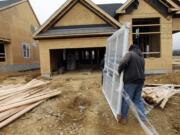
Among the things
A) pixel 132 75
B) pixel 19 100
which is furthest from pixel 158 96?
pixel 19 100

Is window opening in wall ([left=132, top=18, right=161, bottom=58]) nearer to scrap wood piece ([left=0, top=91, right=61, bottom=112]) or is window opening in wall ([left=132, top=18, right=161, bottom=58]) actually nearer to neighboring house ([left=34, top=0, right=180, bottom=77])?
neighboring house ([left=34, top=0, right=180, bottom=77])

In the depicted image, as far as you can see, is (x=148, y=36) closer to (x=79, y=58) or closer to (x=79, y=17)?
(x=79, y=17)

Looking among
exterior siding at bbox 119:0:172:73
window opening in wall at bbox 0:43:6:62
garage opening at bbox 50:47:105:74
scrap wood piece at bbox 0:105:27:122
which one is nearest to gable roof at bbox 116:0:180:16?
exterior siding at bbox 119:0:172:73

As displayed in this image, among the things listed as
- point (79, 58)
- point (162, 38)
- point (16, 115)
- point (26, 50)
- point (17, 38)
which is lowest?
point (16, 115)

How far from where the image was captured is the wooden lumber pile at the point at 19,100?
677cm

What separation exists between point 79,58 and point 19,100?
48.5 ft

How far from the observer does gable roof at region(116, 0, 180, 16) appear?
15.3 metres

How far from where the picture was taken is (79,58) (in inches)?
875

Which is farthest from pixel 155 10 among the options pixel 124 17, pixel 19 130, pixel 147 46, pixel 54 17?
pixel 19 130

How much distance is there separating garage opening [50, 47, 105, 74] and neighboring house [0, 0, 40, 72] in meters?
4.53

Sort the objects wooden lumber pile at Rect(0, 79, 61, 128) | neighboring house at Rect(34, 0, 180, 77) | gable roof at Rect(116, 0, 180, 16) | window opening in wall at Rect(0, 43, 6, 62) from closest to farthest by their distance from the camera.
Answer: wooden lumber pile at Rect(0, 79, 61, 128) < gable roof at Rect(116, 0, 180, 16) < neighboring house at Rect(34, 0, 180, 77) < window opening in wall at Rect(0, 43, 6, 62)

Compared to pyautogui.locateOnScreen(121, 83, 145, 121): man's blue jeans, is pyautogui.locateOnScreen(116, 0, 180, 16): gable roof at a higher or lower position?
higher

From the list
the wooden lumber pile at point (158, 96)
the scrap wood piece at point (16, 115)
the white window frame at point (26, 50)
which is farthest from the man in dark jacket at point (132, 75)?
the white window frame at point (26, 50)

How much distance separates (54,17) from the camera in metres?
15.8
